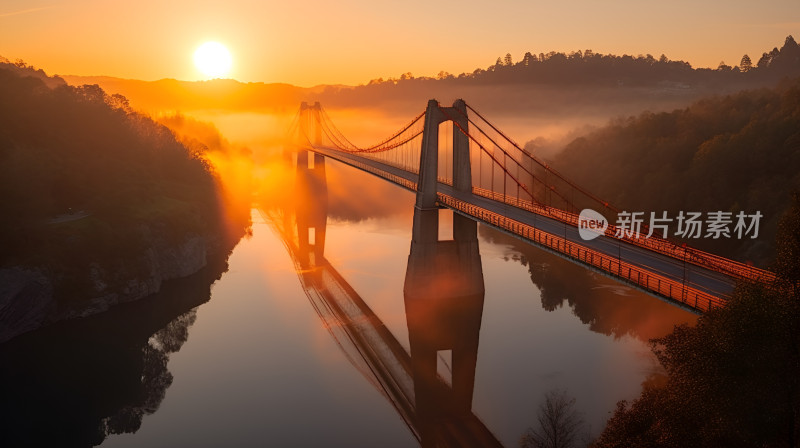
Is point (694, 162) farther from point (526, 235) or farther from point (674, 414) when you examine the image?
point (674, 414)

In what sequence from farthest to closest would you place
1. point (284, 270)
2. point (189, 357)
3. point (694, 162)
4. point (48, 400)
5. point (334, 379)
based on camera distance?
point (694, 162) < point (284, 270) < point (189, 357) < point (334, 379) < point (48, 400)

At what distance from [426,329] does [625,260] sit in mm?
20163

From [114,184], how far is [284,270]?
22451mm

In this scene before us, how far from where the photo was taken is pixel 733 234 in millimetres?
67750

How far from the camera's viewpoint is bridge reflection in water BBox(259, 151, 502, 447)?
35781 mm

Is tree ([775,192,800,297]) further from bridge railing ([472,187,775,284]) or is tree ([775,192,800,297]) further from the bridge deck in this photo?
the bridge deck

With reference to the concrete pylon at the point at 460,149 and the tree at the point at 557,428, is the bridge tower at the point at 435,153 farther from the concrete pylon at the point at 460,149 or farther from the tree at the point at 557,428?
the tree at the point at 557,428

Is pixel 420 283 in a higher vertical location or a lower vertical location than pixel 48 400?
higher

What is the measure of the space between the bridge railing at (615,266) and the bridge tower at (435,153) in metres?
7.91

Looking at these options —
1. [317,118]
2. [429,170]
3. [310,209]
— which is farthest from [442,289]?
[317,118]

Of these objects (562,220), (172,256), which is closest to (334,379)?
(562,220)

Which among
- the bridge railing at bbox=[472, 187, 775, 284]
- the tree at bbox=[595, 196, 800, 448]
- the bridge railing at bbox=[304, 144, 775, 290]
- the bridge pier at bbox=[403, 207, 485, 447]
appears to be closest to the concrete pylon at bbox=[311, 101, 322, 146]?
the bridge pier at bbox=[403, 207, 485, 447]

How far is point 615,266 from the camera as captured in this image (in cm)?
3161

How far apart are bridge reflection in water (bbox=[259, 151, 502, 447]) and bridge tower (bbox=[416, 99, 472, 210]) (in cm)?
174
